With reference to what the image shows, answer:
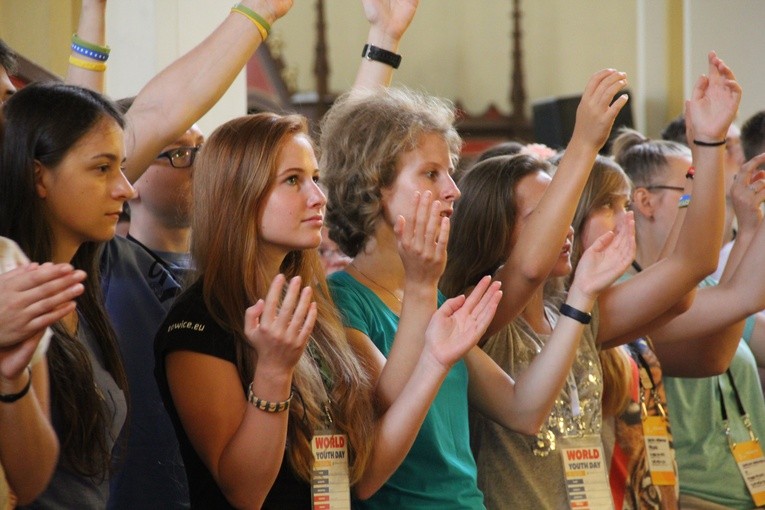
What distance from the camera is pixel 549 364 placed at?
2064 millimetres

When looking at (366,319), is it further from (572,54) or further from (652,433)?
(572,54)

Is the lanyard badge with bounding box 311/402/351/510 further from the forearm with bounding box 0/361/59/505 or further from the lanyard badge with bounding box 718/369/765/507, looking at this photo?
the lanyard badge with bounding box 718/369/765/507

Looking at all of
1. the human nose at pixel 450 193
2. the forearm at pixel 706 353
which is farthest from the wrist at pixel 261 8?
the forearm at pixel 706 353

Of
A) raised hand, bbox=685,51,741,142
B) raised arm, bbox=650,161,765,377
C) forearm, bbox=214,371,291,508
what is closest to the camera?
forearm, bbox=214,371,291,508

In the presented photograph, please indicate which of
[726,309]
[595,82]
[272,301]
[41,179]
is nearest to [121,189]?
[41,179]

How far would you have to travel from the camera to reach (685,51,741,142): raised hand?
2.34m

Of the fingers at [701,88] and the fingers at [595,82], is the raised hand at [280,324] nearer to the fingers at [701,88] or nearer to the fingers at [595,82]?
the fingers at [595,82]

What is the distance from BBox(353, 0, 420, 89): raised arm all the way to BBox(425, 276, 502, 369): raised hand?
0.78 m

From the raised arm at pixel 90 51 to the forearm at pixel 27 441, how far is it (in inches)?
30.9

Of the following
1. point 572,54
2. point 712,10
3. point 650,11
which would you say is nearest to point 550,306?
point 712,10

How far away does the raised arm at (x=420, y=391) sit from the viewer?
179 cm

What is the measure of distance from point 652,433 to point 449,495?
2.50 ft

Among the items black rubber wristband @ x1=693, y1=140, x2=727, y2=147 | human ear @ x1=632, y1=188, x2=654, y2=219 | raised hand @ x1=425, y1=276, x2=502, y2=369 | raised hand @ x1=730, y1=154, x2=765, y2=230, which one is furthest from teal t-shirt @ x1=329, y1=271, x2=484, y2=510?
human ear @ x1=632, y1=188, x2=654, y2=219

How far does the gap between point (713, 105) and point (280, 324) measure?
1.28 meters
